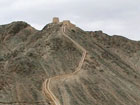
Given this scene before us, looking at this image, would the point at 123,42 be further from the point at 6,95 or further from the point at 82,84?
the point at 6,95

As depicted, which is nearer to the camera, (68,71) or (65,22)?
(68,71)

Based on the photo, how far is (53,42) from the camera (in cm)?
5041

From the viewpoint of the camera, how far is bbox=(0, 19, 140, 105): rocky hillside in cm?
4047

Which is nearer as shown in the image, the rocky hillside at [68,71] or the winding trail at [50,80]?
the winding trail at [50,80]

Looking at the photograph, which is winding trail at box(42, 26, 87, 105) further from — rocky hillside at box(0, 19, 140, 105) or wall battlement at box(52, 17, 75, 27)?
wall battlement at box(52, 17, 75, 27)

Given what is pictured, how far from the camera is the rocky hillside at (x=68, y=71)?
40469 mm

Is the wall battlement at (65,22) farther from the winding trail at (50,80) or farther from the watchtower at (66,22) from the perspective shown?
the winding trail at (50,80)

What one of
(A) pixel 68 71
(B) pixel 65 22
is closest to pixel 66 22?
(B) pixel 65 22

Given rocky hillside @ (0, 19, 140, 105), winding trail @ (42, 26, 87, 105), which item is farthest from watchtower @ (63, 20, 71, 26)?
winding trail @ (42, 26, 87, 105)

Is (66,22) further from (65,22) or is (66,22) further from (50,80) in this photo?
(50,80)

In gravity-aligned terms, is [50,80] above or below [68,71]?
below

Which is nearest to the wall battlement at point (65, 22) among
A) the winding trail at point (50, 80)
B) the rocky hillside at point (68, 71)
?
the rocky hillside at point (68, 71)

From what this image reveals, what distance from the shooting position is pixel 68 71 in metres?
46.0

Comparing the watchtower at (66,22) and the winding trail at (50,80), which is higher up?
the watchtower at (66,22)
